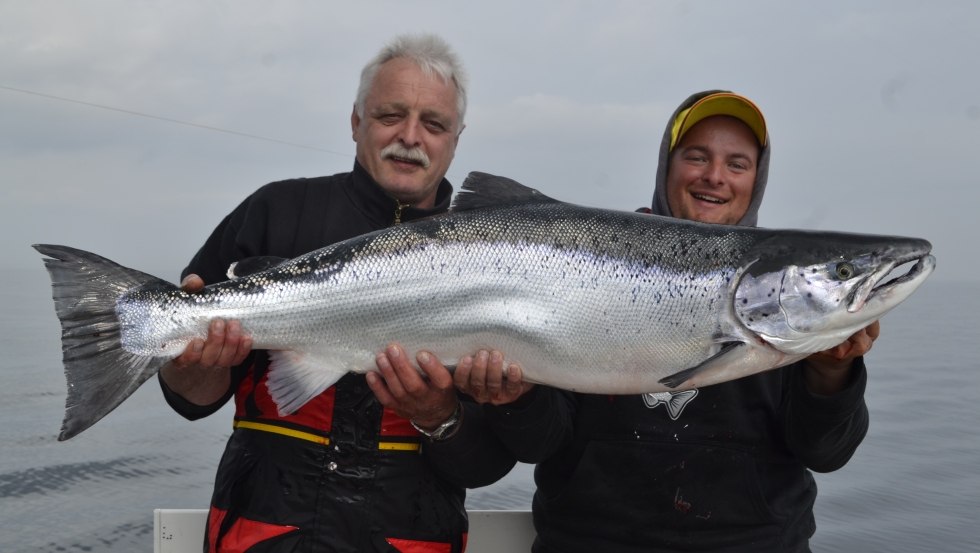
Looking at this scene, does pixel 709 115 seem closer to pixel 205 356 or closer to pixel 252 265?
pixel 252 265

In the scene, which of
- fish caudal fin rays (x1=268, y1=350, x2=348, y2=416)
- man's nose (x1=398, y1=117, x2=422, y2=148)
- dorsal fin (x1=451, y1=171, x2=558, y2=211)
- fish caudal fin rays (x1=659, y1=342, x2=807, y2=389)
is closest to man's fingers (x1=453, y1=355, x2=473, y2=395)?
fish caudal fin rays (x1=268, y1=350, x2=348, y2=416)

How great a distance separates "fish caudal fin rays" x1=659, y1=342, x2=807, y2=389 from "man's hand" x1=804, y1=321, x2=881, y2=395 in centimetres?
17

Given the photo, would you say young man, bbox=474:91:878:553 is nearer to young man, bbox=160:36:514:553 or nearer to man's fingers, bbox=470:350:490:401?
man's fingers, bbox=470:350:490:401

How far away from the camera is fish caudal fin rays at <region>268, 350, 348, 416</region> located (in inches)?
119

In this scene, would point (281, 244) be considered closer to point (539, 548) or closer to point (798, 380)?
point (539, 548)

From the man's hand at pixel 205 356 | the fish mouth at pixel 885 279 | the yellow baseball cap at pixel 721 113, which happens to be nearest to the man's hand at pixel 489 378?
the man's hand at pixel 205 356

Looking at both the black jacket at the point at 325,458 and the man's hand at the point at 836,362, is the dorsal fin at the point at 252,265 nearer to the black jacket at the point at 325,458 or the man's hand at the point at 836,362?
the black jacket at the point at 325,458

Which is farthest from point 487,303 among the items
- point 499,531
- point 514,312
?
point 499,531

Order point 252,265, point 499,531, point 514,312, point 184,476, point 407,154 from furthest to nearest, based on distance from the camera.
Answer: point 184,476
point 499,531
point 407,154
point 252,265
point 514,312

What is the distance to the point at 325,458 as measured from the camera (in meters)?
3.15

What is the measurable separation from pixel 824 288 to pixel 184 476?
7497 mm

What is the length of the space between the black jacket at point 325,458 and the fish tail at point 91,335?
1.30 ft

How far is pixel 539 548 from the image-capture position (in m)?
3.55

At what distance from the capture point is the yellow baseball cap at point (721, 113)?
3656 millimetres
